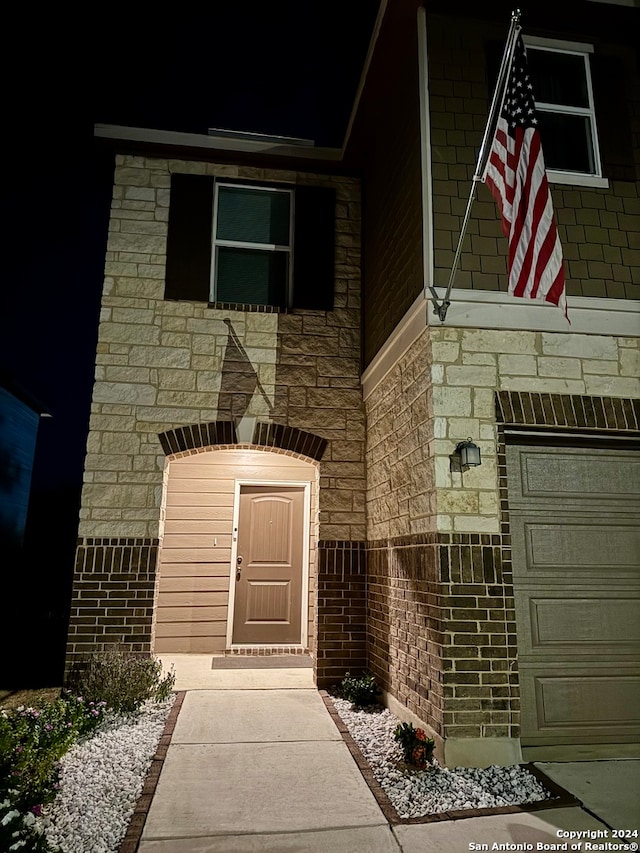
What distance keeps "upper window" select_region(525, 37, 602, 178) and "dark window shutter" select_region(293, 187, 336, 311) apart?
2.51 m

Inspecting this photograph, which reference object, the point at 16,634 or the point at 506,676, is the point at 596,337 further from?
the point at 16,634

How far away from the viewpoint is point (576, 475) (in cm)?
432

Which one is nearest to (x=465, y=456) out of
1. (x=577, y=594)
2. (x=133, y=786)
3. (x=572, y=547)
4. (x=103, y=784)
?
(x=572, y=547)

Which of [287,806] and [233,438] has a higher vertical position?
[233,438]

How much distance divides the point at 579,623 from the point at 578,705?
56 cm

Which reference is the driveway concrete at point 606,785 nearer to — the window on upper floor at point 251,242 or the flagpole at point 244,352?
the flagpole at point 244,352

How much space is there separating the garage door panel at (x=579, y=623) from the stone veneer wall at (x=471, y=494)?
261mm

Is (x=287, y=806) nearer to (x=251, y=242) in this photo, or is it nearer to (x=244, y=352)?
(x=244, y=352)

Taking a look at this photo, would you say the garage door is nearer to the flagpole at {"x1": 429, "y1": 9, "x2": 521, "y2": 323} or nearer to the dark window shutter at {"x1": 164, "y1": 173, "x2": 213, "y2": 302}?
the flagpole at {"x1": 429, "y1": 9, "x2": 521, "y2": 323}

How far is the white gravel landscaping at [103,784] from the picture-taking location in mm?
2814

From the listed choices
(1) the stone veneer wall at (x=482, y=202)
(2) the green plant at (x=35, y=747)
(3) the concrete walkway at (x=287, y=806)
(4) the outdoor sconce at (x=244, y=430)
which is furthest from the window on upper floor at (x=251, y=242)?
(3) the concrete walkway at (x=287, y=806)

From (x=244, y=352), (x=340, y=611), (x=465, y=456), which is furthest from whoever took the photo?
(x=244, y=352)

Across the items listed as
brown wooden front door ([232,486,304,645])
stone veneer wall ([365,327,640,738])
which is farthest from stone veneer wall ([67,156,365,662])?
brown wooden front door ([232,486,304,645])

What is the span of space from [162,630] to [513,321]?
5.67 meters
